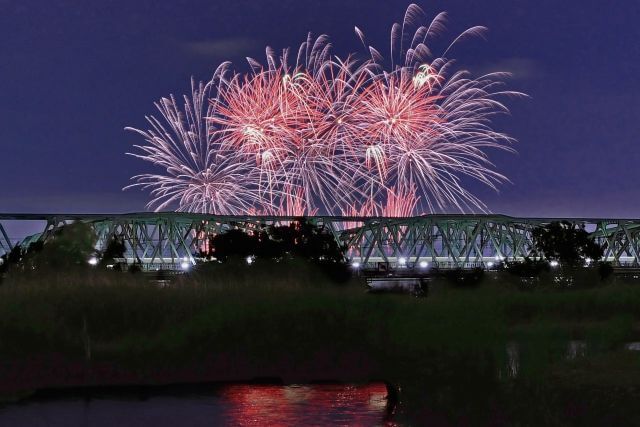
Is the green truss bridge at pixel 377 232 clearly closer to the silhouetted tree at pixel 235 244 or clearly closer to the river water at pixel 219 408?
the silhouetted tree at pixel 235 244

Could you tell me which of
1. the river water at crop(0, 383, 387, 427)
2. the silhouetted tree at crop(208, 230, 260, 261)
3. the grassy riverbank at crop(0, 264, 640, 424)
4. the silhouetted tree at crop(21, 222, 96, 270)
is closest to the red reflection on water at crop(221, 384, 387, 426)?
the river water at crop(0, 383, 387, 427)

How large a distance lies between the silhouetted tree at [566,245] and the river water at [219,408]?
82.5 meters

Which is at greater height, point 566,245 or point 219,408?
point 566,245

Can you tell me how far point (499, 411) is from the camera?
870 inches

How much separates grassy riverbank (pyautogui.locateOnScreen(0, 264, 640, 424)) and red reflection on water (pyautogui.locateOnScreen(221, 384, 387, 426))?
60.1 inches

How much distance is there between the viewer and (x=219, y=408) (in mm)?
23688

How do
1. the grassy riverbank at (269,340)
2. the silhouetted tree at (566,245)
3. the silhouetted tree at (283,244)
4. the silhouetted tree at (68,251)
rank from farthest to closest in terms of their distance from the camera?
the silhouetted tree at (566,245) < the silhouetted tree at (283,244) < the silhouetted tree at (68,251) < the grassy riverbank at (269,340)

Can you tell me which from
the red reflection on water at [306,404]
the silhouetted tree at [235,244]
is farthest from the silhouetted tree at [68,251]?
the silhouetted tree at [235,244]

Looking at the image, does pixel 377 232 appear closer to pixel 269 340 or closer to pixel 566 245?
pixel 566 245

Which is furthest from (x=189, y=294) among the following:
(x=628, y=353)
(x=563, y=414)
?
(x=563, y=414)

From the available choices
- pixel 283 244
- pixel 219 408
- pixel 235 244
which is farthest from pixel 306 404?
pixel 283 244

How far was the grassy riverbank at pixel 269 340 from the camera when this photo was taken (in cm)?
2831

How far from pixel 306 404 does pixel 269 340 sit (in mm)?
9423

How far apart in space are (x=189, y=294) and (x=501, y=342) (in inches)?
459
